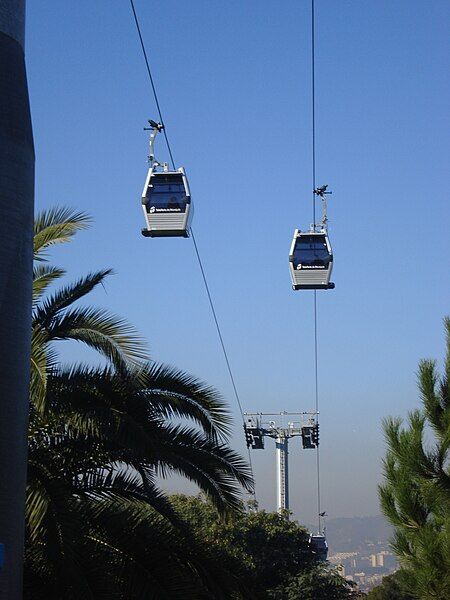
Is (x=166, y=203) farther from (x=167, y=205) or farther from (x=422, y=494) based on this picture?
(x=422, y=494)

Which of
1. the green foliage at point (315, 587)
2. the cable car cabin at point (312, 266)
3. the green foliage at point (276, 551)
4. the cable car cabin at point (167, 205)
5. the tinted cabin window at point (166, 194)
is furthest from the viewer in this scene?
the green foliage at point (276, 551)

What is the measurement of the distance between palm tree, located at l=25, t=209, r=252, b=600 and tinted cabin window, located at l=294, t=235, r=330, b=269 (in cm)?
688

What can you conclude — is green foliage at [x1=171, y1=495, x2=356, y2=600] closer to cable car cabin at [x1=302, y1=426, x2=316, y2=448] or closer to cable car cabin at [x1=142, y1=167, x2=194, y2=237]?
cable car cabin at [x1=302, y1=426, x2=316, y2=448]

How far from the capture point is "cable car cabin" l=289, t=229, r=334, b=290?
858 inches

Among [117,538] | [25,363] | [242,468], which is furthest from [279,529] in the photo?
[25,363]

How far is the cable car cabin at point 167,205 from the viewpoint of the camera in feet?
63.2

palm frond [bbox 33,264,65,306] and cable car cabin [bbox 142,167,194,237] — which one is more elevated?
cable car cabin [bbox 142,167,194,237]

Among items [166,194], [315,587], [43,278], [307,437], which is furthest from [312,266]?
[307,437]

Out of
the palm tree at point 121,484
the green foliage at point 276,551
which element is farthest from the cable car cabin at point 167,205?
the green foliage at point 276,551

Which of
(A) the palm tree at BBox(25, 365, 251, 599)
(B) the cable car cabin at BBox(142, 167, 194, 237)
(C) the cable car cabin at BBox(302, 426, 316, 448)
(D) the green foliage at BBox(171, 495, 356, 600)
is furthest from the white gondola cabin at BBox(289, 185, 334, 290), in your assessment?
(C) the cable car cabin at BBox(302, 426, 316, 448)

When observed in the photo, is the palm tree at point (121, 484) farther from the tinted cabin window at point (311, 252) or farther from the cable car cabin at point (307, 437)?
the cable car cabin at point (307, 437)

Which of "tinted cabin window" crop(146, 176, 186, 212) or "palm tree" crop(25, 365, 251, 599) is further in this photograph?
"tinted cabin window" crop(146, 176, 186, 212)

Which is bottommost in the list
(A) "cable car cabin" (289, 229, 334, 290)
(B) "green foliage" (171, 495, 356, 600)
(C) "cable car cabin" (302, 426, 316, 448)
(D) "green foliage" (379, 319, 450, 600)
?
(D) "green foliage" (379, 319, 450, 600)

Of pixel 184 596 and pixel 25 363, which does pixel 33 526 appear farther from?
pixel 25 363
